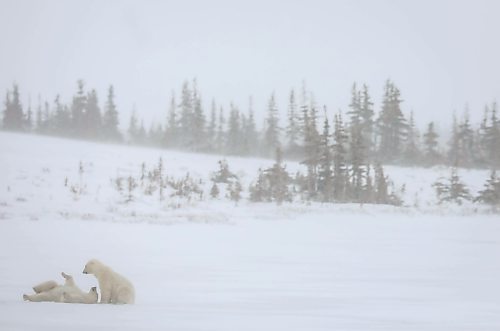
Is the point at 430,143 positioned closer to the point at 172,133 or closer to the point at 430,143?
the point at 430,143

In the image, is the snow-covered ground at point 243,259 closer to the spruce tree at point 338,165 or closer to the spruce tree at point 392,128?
the spruce tree at point 338,165

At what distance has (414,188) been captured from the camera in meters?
35.9

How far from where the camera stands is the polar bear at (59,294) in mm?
5449

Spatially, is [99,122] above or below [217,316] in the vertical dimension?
above

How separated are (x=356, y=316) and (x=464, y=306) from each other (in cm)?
170

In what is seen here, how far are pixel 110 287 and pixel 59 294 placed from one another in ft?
1.87

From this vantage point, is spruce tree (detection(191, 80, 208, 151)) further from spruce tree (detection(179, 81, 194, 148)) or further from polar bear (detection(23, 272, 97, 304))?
polar bear (detection(23, 272, 97, 304))

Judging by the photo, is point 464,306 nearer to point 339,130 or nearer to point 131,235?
point 131,235

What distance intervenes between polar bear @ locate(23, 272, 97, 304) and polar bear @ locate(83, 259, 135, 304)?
0.14m

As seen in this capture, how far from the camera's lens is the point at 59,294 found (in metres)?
5.50

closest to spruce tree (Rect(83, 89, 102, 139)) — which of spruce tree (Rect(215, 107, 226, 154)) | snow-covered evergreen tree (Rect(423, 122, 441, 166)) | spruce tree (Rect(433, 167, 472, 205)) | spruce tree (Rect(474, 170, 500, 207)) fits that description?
spruce tree (Rect(215, 107, 226, 154))

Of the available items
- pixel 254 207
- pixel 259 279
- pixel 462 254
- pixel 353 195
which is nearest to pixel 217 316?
pixel 259 279

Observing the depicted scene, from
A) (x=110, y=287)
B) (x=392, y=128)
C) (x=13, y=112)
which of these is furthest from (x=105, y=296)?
(x=13, y=112)

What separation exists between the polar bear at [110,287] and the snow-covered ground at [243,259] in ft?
0.85
